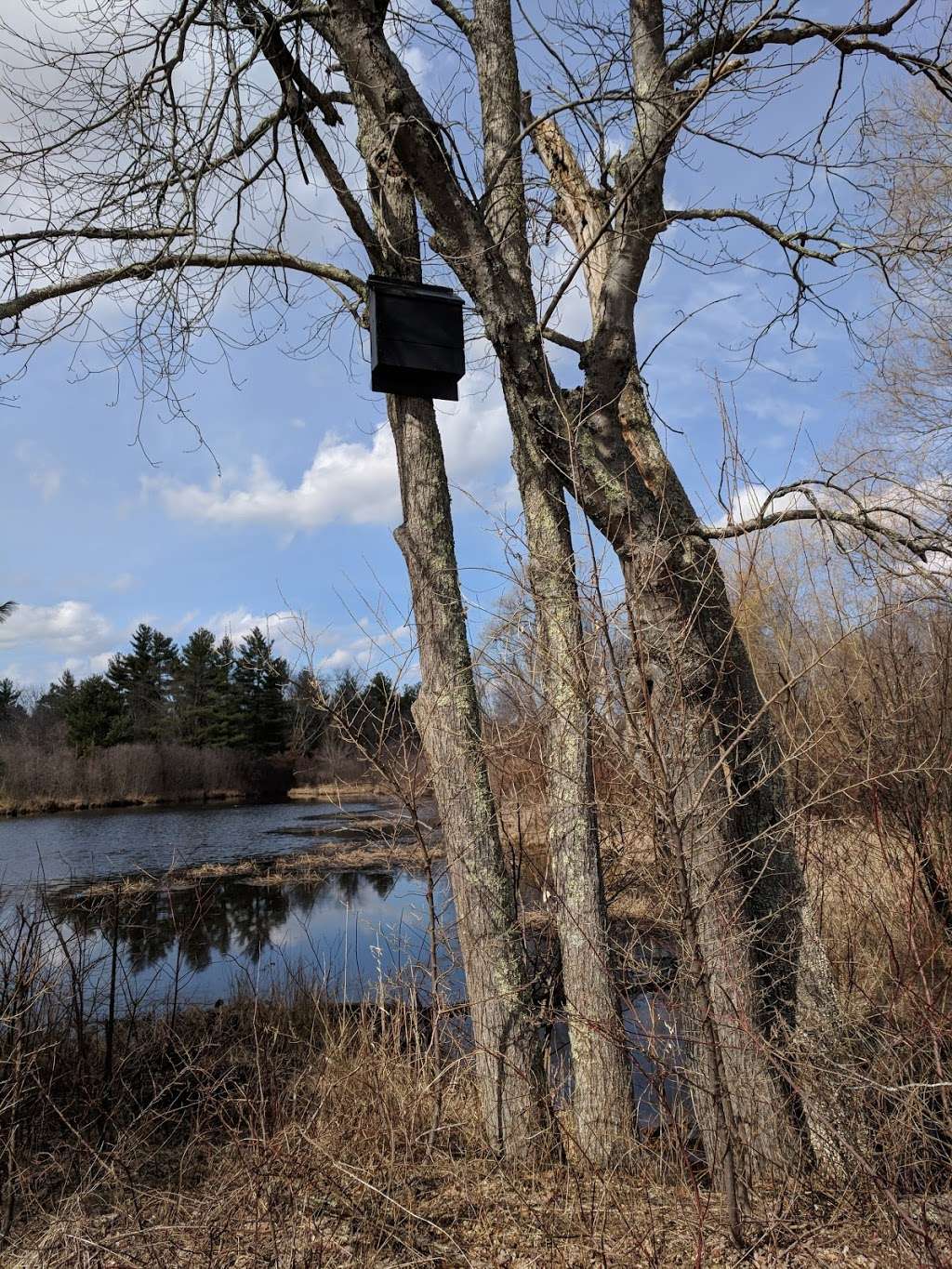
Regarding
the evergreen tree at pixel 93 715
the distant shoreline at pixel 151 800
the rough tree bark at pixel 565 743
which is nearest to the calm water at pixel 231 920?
the rough tree bark at pixel 565 743

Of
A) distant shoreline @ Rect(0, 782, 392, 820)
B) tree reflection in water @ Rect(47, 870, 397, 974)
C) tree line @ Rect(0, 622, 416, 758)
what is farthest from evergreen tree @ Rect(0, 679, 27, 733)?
tree reflection in water @ Rect(47, 870, 397, 974)

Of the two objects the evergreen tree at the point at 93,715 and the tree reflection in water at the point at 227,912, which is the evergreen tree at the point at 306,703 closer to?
the tree reflection in water at the point at 227,912

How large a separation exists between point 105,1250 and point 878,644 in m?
4.46

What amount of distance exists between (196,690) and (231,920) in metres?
28.7

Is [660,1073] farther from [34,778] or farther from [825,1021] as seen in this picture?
[34,778]

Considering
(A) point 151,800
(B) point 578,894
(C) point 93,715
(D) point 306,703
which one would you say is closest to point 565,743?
(B) point 578,894

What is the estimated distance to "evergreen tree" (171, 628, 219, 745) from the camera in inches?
1396

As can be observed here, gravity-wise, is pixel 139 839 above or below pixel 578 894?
below

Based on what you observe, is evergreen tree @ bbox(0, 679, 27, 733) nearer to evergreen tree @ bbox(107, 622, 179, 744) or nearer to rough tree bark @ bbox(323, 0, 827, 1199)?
evergreen tree @ bbox(107, 622, 179, 744)

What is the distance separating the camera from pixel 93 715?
3206cm

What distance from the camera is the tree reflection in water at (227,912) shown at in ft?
28.1

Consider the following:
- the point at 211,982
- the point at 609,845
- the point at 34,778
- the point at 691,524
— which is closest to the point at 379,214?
the point at 691,524

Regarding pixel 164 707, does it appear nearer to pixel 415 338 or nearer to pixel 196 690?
pixel 196 690

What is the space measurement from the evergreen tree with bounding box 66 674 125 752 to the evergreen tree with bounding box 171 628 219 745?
2.84 m
